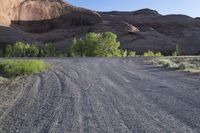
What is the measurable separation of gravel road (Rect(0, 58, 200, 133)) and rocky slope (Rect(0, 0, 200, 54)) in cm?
7629

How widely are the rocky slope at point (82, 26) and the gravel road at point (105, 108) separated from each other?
76.3 m

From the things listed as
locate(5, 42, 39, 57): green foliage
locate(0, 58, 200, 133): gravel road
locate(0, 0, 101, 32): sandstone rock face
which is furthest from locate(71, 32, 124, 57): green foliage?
locate(0, 58, 200, 133): gravel road

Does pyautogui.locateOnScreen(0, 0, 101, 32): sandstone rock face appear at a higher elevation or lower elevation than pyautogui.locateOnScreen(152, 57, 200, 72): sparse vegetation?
higher

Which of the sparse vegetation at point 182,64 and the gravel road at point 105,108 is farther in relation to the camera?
the sparse vegetation at point 182,64

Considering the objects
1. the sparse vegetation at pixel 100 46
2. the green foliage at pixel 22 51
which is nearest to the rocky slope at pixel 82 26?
the green foliage at pixel 22 51

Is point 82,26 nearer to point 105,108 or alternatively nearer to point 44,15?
point 44,15

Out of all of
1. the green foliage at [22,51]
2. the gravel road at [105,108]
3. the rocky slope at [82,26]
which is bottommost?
the green foliage at [22,51]

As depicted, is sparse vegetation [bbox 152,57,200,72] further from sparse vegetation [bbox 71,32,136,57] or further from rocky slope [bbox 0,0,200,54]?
rocky slope [bbox 0,0,200,54]

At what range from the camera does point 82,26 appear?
113 meters

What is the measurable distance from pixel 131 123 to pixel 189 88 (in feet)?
21.7

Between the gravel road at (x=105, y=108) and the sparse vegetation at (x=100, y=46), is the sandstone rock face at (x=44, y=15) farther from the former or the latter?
the gravel road at (x=105, y=108)

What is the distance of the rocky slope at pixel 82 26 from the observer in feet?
318

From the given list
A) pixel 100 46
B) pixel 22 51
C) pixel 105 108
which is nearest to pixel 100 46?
pixel 100 46

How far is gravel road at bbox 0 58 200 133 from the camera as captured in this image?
926cm
